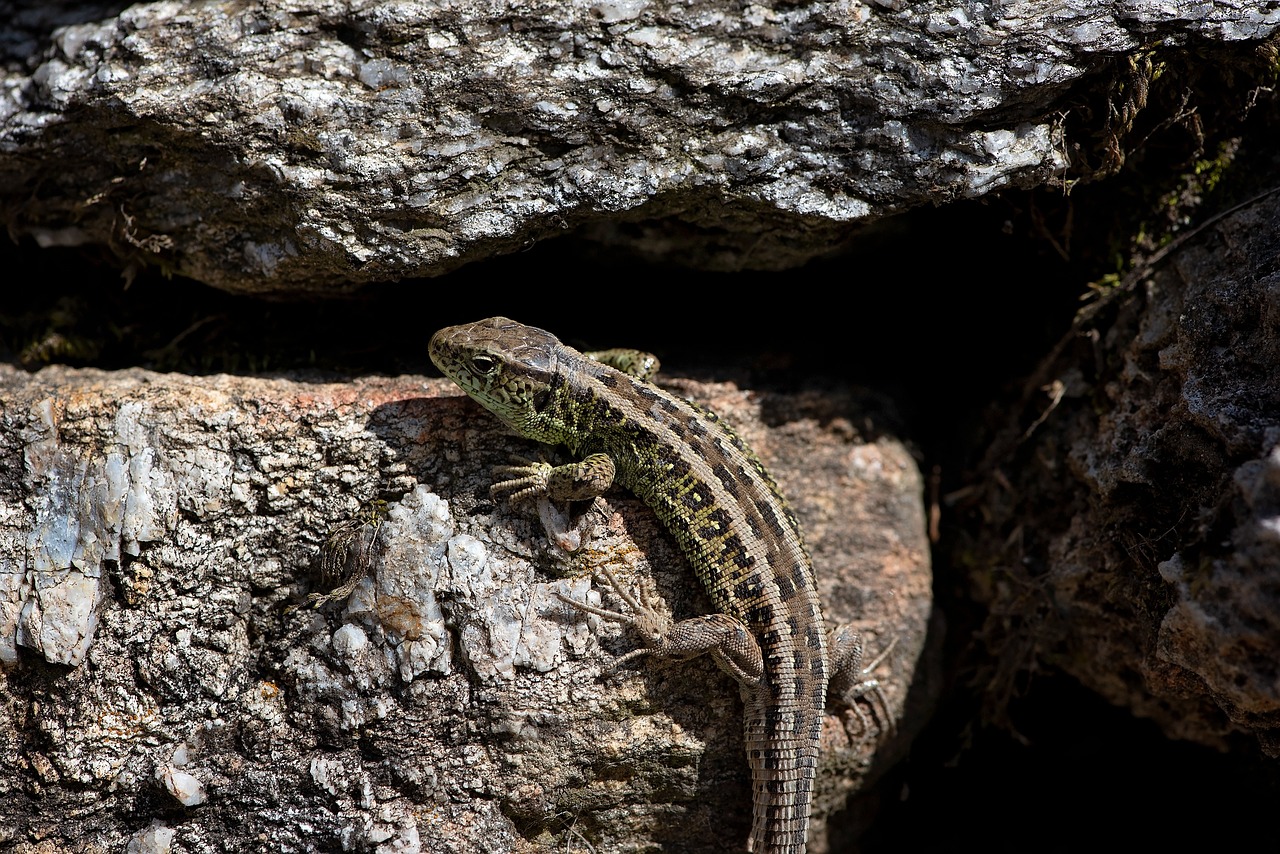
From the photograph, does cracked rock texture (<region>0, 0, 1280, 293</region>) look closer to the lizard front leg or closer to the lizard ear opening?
the lizard ear opening

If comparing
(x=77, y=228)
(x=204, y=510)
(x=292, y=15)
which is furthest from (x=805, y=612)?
(x=77, y=228)

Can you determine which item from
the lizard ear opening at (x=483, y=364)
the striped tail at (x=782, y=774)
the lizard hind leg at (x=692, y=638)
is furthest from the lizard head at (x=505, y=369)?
the striped tail at (x=782, y=774)

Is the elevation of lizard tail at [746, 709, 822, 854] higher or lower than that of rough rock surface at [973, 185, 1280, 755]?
lower

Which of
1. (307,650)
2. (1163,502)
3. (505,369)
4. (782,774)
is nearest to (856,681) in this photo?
(782,774)

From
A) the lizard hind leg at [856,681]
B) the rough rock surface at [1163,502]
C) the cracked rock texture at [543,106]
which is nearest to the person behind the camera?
the rough rock surface at [1163,502]

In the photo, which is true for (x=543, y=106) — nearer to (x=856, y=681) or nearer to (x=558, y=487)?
(x=558, y=487)

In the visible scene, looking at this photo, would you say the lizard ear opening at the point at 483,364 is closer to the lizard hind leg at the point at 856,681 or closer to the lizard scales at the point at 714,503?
the lizard scales at the point at 714,503

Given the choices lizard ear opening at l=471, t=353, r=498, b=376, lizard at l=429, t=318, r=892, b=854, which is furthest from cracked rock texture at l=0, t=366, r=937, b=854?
lizard ear opening at l=471, t=353, r=498, b=376
